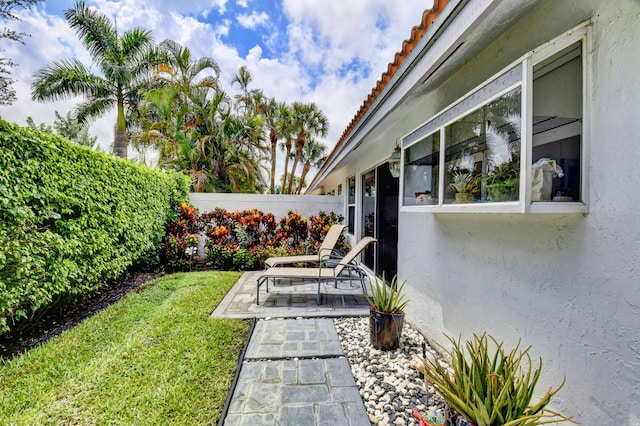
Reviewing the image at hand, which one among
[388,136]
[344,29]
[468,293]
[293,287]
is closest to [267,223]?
[293,287]

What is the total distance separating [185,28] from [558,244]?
12.0 metres

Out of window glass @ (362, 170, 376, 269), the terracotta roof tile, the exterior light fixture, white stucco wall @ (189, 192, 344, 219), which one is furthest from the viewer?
white stucco wall @ (189, 192, 344, 219)

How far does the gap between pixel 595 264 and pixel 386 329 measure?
6.90 ft

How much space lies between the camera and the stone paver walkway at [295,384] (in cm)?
222

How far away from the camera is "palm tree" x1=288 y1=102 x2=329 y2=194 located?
20.6 metres

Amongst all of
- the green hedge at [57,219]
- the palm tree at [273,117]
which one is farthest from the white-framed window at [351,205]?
the palm tree at [273,117]

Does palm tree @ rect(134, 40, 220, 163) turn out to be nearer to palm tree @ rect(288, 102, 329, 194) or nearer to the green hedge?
palm tree @ rect(288, 102, 329, 194)

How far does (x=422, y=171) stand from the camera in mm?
3422

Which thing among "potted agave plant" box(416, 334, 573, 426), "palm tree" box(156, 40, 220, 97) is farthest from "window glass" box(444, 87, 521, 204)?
"palm tree" box(156, 40, 220, 97)

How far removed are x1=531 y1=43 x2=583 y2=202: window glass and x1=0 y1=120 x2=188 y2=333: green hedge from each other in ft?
15.5

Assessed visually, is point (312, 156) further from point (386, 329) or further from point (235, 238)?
point (386, 329)

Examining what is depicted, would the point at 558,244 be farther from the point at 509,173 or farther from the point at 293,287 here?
the point at 293,287

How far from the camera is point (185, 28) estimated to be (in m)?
9.74

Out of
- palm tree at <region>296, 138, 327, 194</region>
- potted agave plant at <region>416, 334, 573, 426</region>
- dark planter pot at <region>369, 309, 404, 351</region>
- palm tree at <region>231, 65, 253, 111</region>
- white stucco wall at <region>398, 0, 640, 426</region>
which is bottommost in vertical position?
dark planter pot at <region>369, 309, 404, 351</region>
